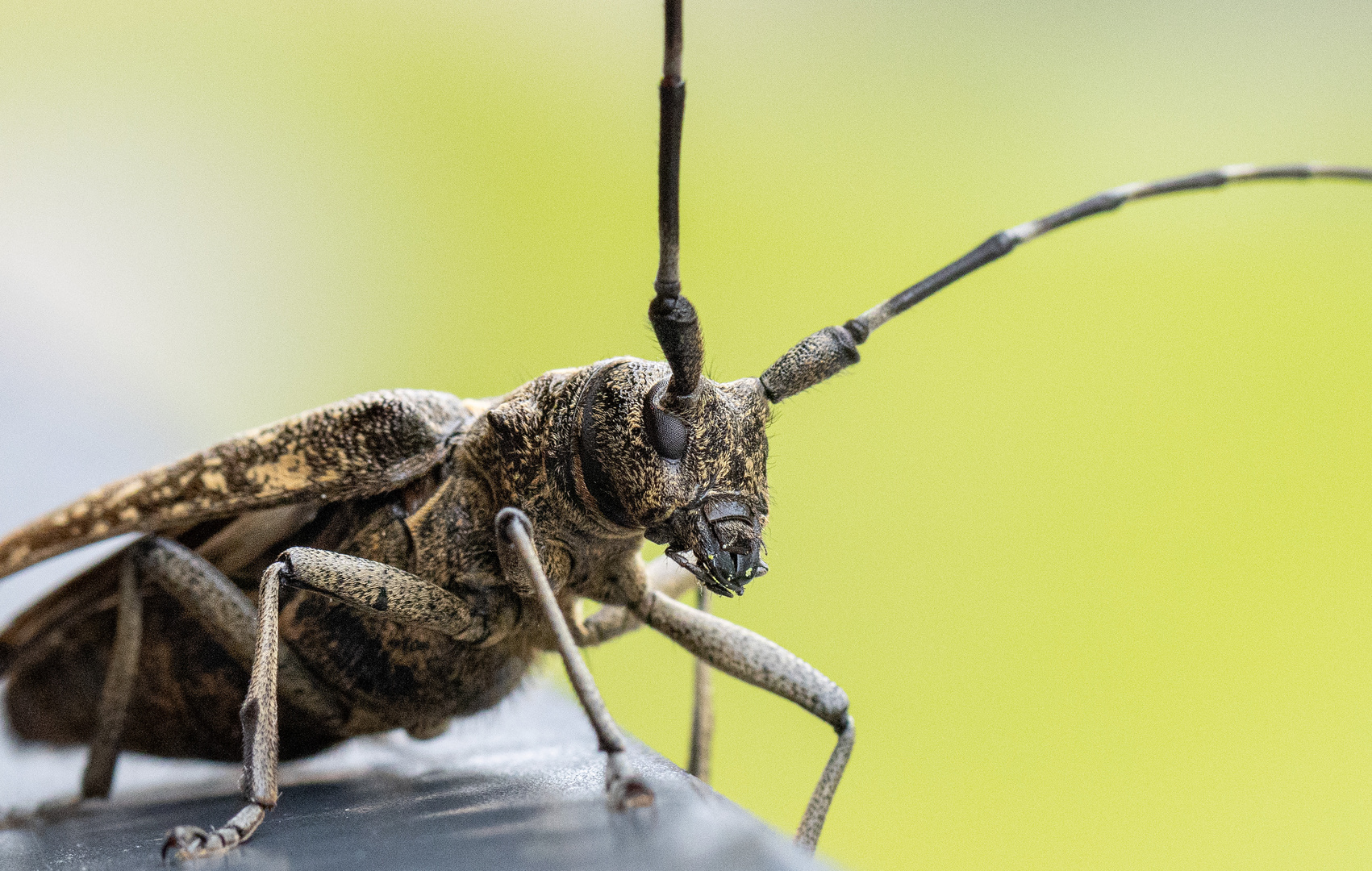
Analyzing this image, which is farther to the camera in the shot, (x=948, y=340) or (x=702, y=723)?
(x=948, y=340)

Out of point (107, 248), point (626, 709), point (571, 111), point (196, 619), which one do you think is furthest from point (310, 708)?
point (107, 248)

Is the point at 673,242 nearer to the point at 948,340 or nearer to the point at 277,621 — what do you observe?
the point at 277,621

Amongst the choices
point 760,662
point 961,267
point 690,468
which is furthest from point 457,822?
point 961,267

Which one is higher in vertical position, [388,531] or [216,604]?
[388,531]

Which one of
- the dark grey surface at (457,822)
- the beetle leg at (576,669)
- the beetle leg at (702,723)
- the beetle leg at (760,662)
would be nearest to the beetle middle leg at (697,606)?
the beetle leg at (702,723)

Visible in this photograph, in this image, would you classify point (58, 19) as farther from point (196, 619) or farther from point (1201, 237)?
point (1201, 237)

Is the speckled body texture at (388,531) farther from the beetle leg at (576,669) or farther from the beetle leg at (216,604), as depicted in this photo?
the beetle leg at (576,669)

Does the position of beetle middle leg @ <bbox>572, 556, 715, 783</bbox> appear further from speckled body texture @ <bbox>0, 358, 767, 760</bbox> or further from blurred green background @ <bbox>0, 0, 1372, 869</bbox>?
blurred green background @ <bbox>0, 0, 1372, 869</bbox>
